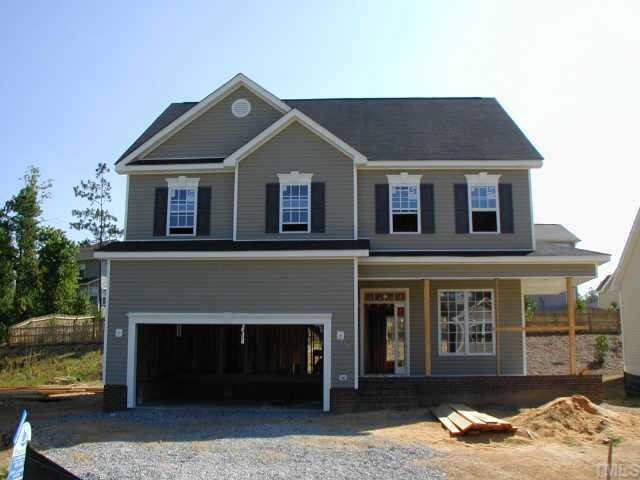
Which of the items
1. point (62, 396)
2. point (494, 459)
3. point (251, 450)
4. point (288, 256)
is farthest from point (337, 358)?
point (62, 396)

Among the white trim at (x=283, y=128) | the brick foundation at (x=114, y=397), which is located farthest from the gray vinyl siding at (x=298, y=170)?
the brick foundation at (x=114, y=397)

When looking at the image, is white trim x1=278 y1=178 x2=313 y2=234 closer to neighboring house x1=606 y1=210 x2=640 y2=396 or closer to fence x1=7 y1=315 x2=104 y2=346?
neighboring house x1=606 y1=210 x2=640 y2=396

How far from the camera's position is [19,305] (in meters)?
34.3

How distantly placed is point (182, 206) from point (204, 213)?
74 centimetres

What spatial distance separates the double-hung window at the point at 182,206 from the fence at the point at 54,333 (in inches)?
570

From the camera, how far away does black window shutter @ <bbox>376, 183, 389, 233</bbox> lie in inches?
758

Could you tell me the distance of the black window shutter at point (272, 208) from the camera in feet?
61.2

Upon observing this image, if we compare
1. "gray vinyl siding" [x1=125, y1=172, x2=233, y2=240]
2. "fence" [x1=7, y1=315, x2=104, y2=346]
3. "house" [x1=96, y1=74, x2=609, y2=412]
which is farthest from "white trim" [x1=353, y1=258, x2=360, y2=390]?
"fence" [x1=7, y1=315, x2=104, y2=346]

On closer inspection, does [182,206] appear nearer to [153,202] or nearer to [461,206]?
[153,202]

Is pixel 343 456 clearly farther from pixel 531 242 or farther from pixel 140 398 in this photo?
pixel 531 242

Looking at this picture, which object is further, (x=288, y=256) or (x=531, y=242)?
(x=531, y=242)

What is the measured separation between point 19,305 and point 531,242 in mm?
26884

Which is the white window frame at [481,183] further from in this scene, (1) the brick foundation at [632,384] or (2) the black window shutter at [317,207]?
(1) the brick foundation at [632,384]

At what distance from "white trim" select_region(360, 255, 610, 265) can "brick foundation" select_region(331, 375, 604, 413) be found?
3.05 meters
